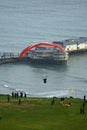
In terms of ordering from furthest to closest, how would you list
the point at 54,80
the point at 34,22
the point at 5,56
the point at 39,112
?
the point at 34,22
the point at 5,56
the point at 54,80
the point at 39,112

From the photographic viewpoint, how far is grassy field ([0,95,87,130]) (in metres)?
27.5

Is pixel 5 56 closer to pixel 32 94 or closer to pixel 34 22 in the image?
pixel 32 94

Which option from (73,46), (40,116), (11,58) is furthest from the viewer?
(73,46)

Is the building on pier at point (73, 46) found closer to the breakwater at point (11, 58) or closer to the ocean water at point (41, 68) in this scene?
the ocean water at point (41, 68)

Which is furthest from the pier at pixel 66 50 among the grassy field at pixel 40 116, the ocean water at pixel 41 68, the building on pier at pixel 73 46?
the grassy field at pixel 40 116

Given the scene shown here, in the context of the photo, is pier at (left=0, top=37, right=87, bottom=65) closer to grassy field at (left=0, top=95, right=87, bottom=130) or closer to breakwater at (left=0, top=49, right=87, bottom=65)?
breakwater at (left=0, top=49, right=87, bottom=65)

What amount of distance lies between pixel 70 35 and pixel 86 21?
2886 centimetres

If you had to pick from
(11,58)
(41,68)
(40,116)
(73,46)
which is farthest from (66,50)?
(40,116)

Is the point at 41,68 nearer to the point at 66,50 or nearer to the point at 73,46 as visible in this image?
the point at 66,50

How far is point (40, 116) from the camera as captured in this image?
98.1 feet

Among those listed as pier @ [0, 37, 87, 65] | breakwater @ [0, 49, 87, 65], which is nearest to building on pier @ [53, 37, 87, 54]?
pier @ [0, 37, 87, 65]

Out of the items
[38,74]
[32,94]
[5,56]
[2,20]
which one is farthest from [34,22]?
[32,94]

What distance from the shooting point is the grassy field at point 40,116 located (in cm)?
2753

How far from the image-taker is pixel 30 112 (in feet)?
102
